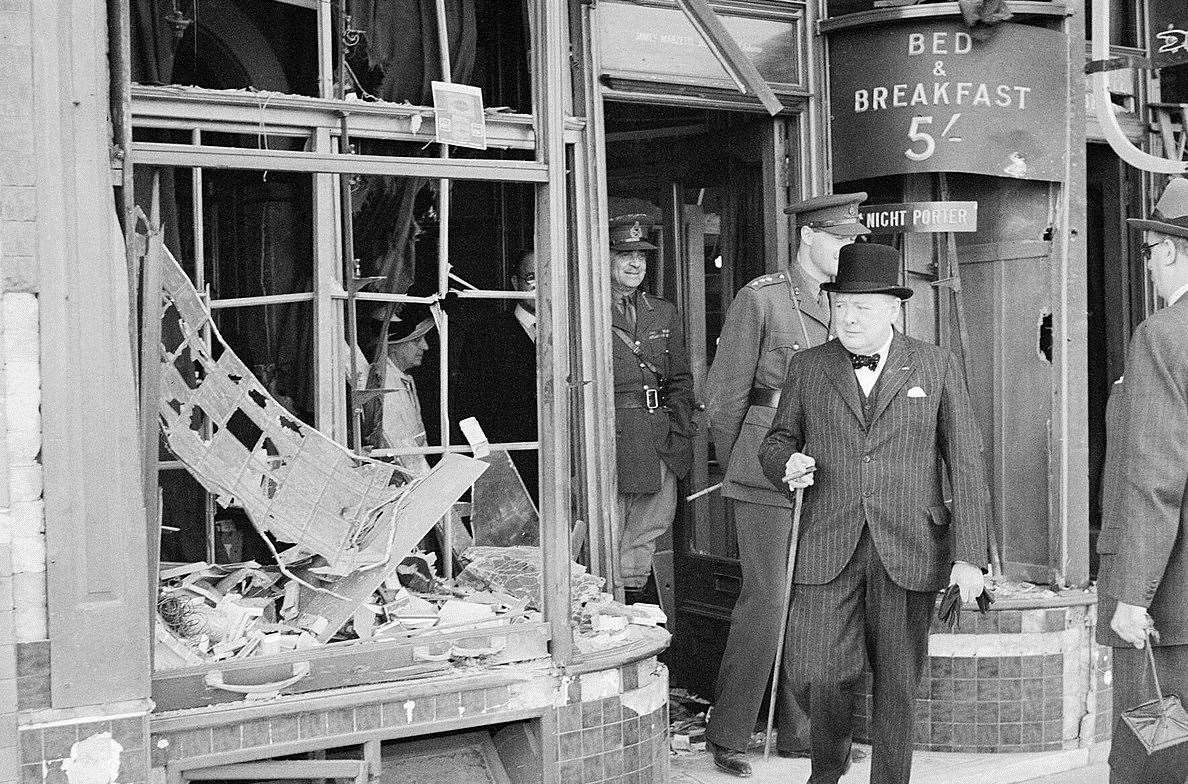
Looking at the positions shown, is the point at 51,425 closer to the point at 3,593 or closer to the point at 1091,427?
the point at 3,593

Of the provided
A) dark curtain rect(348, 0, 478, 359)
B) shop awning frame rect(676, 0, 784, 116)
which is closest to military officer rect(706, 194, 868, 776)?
shop awning frame rect(676, 0, 784, 116)

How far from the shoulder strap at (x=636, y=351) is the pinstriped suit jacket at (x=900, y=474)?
1548 mm

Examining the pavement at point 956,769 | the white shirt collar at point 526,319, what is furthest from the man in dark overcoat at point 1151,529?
the white shirt collar at point 526,319

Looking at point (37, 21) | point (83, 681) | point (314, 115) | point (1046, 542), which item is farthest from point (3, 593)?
point (1046, 542)

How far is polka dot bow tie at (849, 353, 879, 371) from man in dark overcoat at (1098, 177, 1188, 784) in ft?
2.62

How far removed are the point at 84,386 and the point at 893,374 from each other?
2549 millimetres

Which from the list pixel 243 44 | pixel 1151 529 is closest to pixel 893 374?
pixel 1151 529

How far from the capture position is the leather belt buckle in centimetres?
647

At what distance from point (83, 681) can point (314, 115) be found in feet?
6.62

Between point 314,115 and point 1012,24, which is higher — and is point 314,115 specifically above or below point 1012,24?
below

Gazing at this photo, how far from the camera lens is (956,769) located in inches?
227

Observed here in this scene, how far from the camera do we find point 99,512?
3.93 metres

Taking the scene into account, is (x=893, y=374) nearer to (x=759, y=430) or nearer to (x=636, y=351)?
(x=759, y=430)

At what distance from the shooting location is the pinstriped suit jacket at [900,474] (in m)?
4.82
